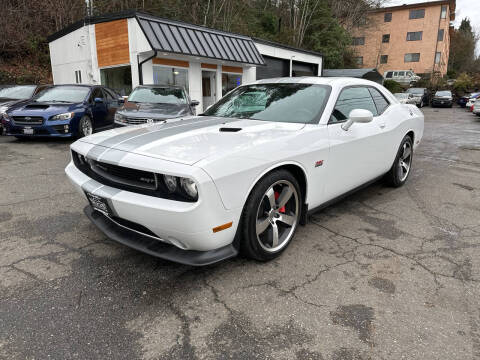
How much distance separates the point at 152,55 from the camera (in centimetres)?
1245

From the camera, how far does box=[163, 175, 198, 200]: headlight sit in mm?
2189

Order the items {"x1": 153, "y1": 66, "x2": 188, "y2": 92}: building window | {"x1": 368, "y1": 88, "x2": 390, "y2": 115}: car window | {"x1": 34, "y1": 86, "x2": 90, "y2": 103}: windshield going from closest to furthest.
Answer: {"x1": 368, "y1": 88, "x2": 390, "y2": 115}: car window < {"x1": 34, "y1": 86, "x2": 90, "y2": 103}: windshield < {"x1": 153, "y1": 66, "x2": 188, "y2": 92}: building window

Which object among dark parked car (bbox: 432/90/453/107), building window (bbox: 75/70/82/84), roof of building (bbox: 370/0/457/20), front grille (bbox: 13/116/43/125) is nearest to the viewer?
front grille (bbox: 13/116/43/125)

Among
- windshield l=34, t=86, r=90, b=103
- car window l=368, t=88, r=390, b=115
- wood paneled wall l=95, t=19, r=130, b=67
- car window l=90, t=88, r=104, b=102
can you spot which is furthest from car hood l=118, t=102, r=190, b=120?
wood paneled wall l=95, t=19, r=130, b=67

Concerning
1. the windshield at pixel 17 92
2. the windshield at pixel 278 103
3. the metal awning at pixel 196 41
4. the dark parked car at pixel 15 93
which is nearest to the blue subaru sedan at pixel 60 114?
the dark parked car at pixel 15 93

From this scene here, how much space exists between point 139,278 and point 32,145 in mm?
7317

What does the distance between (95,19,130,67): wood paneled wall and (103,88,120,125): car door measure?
304 centimetres

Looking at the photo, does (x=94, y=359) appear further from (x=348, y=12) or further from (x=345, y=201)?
(x=348, y=12)

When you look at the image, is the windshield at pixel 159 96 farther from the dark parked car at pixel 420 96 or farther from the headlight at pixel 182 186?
the dark parked car at pixel 420 96

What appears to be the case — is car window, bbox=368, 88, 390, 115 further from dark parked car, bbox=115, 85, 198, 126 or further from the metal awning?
the metal awning

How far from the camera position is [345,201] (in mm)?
4469

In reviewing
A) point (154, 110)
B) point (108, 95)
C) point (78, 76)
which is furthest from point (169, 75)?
point (154, 110)

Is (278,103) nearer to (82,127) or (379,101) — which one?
(379,101)

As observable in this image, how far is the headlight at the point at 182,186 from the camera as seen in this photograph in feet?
7.18
